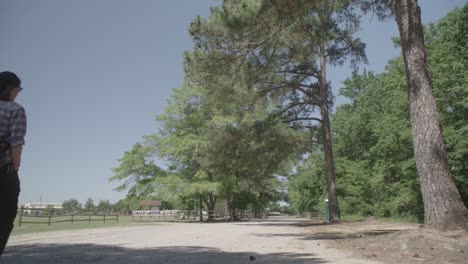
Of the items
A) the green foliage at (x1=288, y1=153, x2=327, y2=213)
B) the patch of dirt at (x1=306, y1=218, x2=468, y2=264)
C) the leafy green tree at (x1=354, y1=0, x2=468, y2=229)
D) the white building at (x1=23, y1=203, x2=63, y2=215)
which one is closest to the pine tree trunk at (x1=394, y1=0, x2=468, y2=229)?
the leafy green tree at (x1=354, y1=0, x2=468, y2=229)

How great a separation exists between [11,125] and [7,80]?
0.50 metres

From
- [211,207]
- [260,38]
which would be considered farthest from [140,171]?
[260,38]

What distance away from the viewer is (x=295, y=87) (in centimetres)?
2138

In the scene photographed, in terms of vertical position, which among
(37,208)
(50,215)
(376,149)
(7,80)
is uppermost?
(376,149)

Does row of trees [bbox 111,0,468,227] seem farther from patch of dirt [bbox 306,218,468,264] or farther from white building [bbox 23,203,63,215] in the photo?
white building [bbox 23,203,63,215]

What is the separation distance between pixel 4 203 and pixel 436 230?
328 inches

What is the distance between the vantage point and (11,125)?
3096 millimetres

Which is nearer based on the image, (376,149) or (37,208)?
(37,208)

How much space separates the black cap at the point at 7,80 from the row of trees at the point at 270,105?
773cm

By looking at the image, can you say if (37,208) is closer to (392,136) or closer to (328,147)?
(328,147)

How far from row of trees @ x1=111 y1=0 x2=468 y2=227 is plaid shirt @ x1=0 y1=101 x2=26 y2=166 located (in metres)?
8.00

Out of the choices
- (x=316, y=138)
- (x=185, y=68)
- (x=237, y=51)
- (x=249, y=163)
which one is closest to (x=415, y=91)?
(x=237, y=51)

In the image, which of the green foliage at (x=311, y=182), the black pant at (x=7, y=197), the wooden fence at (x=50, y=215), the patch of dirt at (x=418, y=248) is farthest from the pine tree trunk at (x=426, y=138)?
the green foliage at (x=311, y=182)

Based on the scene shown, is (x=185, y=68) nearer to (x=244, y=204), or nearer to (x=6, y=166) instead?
(x=6, y=166)
